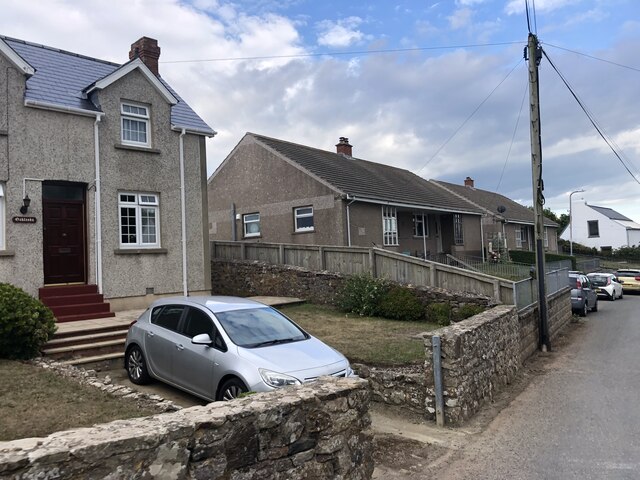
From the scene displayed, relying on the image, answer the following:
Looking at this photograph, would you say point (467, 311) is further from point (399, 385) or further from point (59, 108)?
point (59, 108)

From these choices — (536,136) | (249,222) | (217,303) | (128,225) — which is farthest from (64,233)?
(536,136)

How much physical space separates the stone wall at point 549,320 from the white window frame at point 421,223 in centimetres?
926

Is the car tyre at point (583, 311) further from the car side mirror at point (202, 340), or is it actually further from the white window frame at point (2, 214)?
the white window frame at point (2, 214)

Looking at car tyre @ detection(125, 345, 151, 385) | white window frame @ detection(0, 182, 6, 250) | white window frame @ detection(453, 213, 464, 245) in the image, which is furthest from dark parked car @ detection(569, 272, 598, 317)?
white window frame @ detection(0, 182, 6, 250)

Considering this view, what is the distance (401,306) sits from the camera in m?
14.2

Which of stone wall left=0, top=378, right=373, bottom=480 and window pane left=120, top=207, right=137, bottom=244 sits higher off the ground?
window pane left=120, top=207, right=137, bottom=244

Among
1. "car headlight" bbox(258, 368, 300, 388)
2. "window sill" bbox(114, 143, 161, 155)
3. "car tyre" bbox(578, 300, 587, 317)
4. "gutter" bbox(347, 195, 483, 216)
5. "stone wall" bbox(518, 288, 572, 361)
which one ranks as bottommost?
"car tyre" bbox(578, 300, 587, 317)

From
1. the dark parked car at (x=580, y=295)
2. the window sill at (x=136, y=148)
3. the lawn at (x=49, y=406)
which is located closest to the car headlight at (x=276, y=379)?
the lawn at (x=49, y=406)

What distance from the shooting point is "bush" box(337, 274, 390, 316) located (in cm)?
1460

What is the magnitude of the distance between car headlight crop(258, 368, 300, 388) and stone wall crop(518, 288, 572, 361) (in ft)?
24.6

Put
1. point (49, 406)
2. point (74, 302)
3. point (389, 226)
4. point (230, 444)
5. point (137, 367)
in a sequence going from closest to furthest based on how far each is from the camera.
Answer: point (230, 444) < point (49, 406) < point (137, 367) < point (74, 302) < point (389, 226)

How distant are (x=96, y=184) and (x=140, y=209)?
1387 millimetres

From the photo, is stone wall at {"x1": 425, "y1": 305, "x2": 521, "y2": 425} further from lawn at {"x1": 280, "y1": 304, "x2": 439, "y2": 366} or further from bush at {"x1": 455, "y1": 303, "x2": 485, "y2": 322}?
bush at {"x1": 455, "y1": 303, "x2": 485, "y2": 322}

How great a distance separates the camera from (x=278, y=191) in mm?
23000
